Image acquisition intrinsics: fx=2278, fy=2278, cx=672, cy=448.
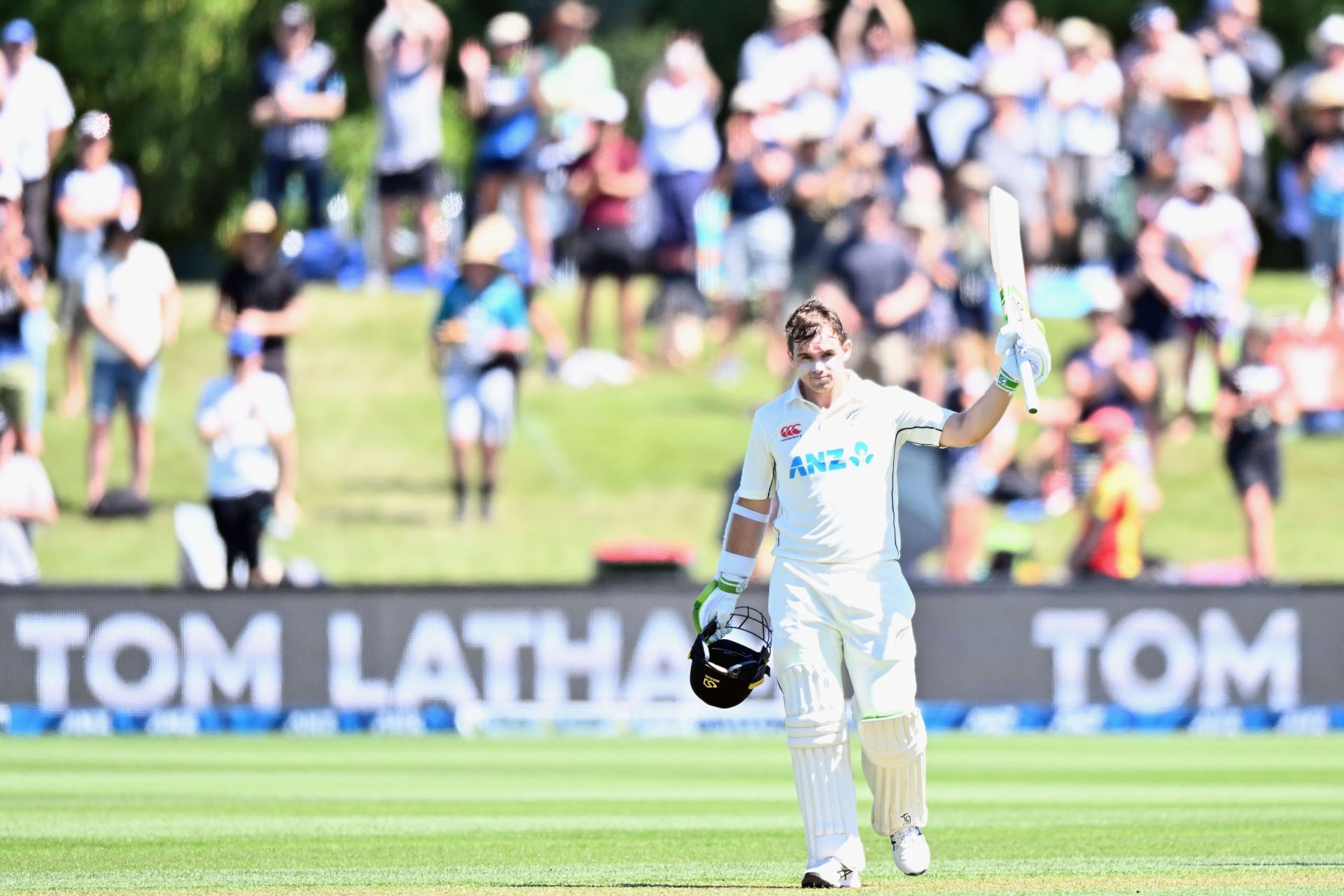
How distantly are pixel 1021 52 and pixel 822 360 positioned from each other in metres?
12.5

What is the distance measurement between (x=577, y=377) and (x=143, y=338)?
4334 millimetres

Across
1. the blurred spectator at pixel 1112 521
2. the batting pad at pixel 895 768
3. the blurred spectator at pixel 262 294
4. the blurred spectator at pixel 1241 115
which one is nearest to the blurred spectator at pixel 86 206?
the blurred spectator at pixel 262 294

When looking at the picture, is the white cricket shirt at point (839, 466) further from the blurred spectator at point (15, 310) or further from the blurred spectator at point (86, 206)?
the blurred spectator at point (86, 206)

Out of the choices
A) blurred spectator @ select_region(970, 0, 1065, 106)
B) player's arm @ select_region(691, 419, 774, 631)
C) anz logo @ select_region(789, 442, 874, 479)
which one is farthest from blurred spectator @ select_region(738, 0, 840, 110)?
anz logo @ select_region(789, 442, 874, 479)

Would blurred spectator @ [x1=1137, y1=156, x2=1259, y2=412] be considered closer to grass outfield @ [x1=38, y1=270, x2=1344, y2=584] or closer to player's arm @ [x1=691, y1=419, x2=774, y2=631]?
grass outfield @ [x1=38, y1=270, x2=1344, y2=584]

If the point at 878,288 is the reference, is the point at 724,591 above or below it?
below

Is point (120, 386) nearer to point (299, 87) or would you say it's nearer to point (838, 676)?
point (299, 87)

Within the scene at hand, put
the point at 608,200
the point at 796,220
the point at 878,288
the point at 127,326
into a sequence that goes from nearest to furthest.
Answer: the point at 878,288
the point at 127,326
the point at 608,200
the point at 796,220

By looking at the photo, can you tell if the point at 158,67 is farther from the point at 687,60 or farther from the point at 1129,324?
the point at 1129,324

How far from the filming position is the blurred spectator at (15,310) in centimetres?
1675

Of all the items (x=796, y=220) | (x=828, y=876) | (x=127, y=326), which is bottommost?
(x=828, y=876)

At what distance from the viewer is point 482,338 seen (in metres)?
16.7

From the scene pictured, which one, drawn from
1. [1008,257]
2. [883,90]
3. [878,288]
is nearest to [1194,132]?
[883,90]

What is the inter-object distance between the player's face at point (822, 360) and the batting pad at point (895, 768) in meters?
1.06
